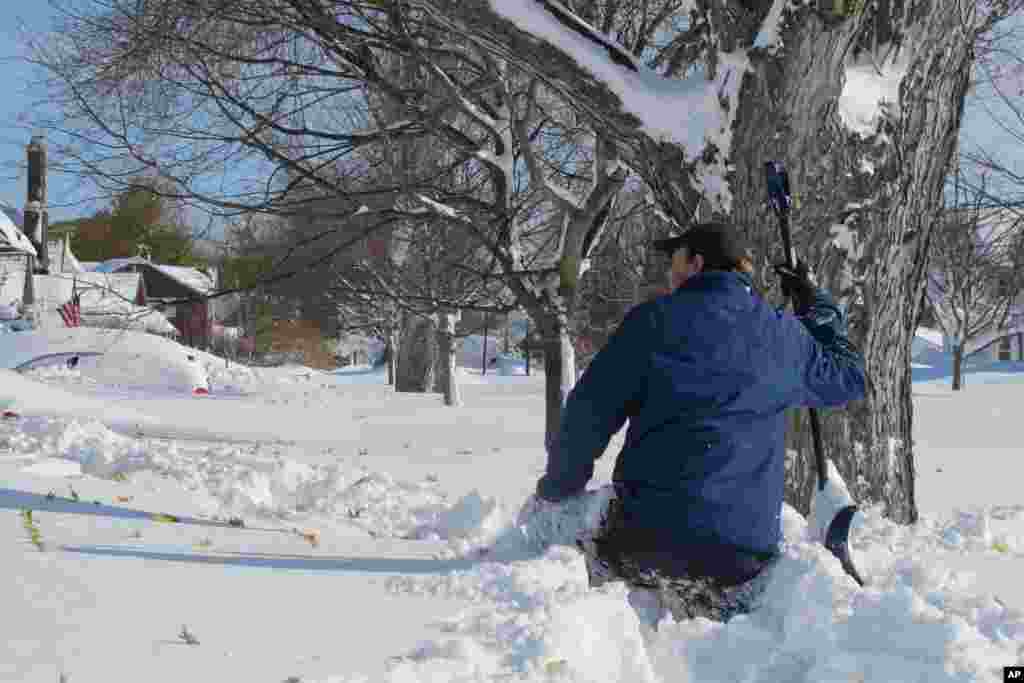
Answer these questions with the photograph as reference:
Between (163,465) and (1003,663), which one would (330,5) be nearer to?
(163,465)

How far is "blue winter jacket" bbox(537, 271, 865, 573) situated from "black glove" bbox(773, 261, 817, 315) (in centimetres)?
76

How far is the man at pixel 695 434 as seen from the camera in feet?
9.96

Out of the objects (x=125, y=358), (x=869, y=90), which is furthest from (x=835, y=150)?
(x=125, y=358)

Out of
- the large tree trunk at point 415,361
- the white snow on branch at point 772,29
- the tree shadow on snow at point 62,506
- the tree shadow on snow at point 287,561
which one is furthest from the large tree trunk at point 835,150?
the large tree trunk at point 415,361

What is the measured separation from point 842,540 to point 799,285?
1194mm

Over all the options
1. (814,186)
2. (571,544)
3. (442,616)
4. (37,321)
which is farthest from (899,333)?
(37,321)

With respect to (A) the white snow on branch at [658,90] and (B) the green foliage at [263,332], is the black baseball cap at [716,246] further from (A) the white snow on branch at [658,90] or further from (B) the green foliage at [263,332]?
(B) the green foliage at [263,332]

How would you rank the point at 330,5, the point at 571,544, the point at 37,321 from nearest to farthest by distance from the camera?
the point at 571,544, the point at 330,5, the point at 37,321

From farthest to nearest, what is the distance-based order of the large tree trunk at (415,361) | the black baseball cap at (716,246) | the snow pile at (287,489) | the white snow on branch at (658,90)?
the large tree trunk at (415,361), the snow pile at (287,489), the white snow on branch at (658,90), the black baseball cap at (716,246)

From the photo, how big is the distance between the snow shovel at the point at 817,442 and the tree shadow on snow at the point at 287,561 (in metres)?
1.65

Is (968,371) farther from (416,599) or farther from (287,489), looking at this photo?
(416,599)

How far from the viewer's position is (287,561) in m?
4.11

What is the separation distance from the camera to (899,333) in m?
5.04

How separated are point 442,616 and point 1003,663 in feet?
5.43
